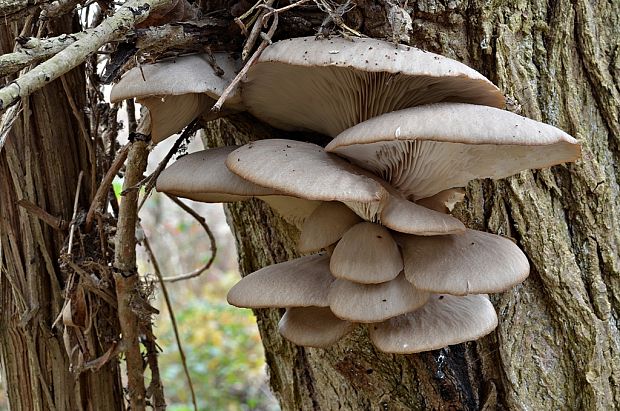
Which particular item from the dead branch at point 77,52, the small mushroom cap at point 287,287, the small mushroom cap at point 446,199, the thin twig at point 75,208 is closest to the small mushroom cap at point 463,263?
the small mushroom cap at point 446,199

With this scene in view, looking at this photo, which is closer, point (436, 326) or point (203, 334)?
point (436, 326)

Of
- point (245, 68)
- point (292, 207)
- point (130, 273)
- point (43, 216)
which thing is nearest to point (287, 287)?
point (292, 207)

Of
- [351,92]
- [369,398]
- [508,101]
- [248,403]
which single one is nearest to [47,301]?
[369,398]

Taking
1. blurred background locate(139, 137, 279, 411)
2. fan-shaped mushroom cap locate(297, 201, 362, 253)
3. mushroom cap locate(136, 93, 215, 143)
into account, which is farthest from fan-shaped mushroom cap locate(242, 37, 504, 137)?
blurred background locate(139, 137, 279, 411)

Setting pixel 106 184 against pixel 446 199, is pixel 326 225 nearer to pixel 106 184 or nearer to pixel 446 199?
pixel 446 199

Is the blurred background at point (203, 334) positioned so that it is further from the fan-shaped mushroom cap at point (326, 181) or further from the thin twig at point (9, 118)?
the fan-shaped mushroom cap at point (326, 181)

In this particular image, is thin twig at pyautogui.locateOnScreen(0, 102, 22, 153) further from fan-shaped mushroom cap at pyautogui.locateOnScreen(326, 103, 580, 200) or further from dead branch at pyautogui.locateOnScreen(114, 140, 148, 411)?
fan-shaped mushroom cap at pyautogui.locateOnScreen(326, 103, 580, 200)
